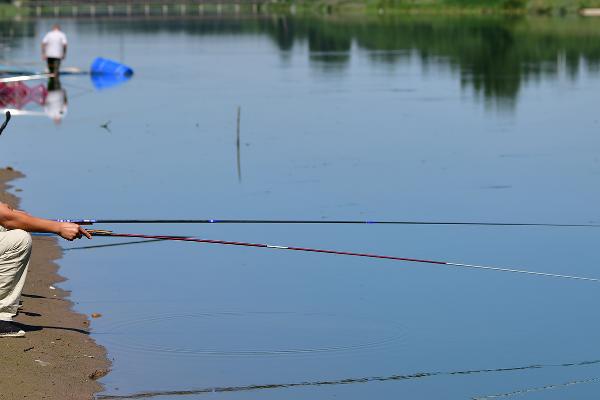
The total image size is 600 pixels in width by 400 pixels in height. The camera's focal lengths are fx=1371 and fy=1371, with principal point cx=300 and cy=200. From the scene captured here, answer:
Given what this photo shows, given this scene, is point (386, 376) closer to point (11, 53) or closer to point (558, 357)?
point (558, 357)

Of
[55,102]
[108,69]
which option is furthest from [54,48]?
[55,102]

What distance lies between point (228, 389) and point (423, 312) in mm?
2640

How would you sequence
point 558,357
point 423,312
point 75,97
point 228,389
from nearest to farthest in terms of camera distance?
point 228,389
point 558,357
point 423,312
point 75,97

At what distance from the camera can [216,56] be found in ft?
174

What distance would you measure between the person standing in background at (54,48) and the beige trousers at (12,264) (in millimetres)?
27707

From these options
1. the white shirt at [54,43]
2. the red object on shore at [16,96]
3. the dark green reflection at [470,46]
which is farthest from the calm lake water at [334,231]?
the dark green reflection at [470,46]

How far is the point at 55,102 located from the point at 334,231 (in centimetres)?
1831

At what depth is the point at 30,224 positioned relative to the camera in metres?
8.90

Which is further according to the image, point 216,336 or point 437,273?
point 437,273

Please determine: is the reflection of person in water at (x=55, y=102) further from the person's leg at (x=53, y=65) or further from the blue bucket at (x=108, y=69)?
the blue bucket at (x=108, y=69)

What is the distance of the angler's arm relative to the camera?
8859mm

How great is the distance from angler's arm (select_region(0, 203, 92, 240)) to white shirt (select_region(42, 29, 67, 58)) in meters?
27.8

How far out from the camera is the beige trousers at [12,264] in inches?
350

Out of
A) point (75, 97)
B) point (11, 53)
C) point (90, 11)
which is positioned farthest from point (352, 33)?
point (90, 11)
